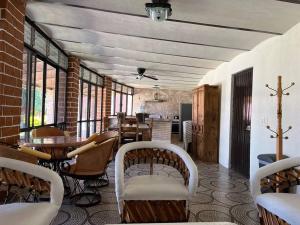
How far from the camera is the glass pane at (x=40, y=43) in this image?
14.1ft

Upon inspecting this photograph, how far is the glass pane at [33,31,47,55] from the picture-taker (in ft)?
14.1

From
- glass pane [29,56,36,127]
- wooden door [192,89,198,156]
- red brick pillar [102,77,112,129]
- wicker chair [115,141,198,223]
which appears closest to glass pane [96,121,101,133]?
red brick pillar [102,77,112,129]

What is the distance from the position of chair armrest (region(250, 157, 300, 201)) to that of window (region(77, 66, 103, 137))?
5.86 meters

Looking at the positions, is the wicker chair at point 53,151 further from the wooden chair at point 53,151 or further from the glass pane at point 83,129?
the glass pane at point 83,129

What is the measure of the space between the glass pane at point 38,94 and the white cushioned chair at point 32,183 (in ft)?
9.73

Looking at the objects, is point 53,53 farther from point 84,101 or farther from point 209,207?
point 209,207

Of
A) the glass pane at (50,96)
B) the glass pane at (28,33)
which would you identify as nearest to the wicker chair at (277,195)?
the glass pane at (28,33)

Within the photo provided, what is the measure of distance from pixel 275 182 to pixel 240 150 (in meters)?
3.29

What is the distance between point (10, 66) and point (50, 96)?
2.70 m

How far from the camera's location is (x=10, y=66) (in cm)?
288

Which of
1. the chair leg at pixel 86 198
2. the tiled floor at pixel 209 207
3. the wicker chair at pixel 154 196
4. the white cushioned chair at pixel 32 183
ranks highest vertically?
the white cushioned chair at pixel 32 183

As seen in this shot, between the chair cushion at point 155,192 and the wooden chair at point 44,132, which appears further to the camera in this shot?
the wooden chair at point 44,132

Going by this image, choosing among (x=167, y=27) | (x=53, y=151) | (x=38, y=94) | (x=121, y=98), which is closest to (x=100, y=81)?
(x=121, y=98)

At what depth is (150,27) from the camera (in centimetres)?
386
